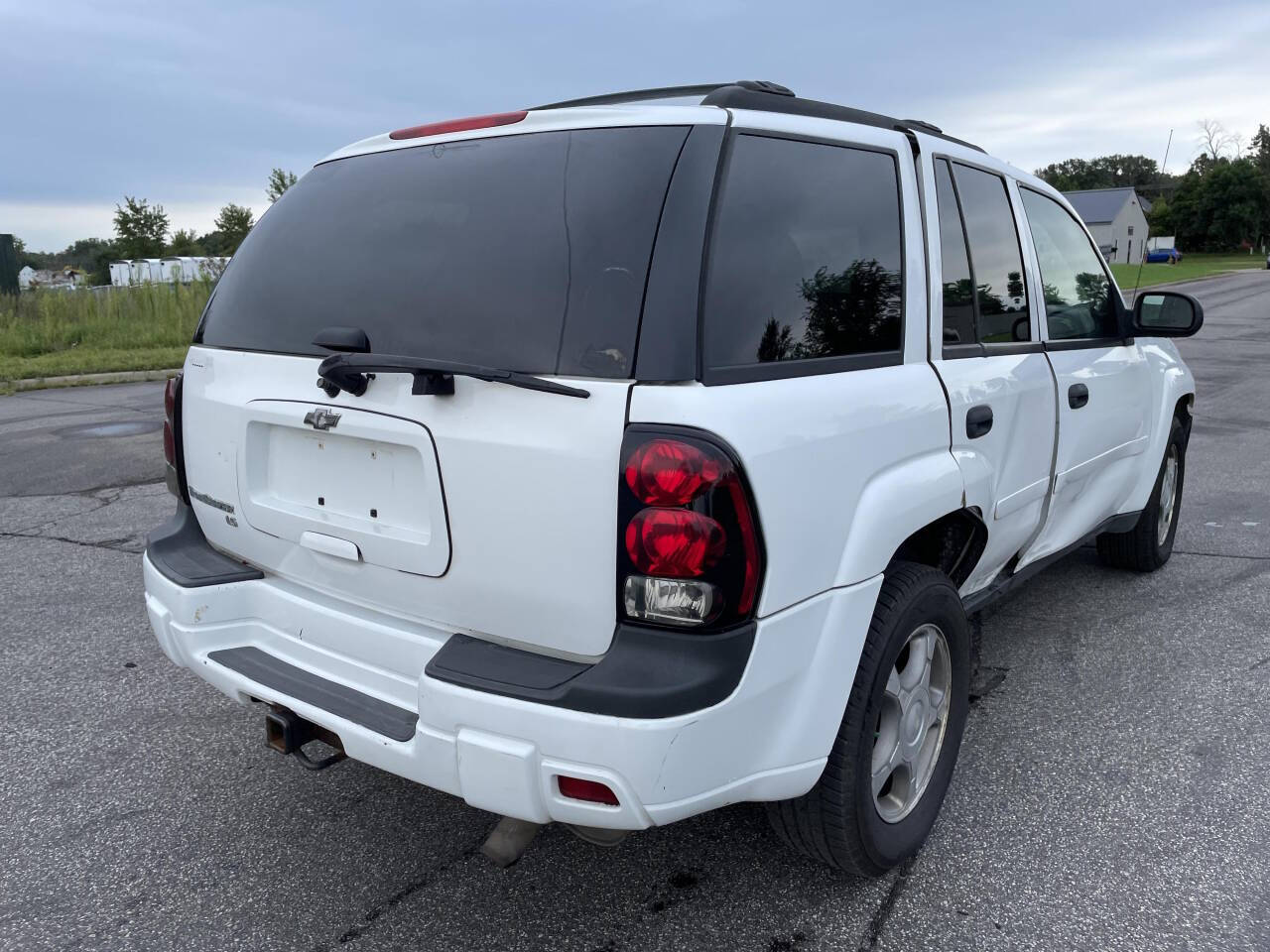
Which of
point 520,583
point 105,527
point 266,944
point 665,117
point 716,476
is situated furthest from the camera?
point 105,527

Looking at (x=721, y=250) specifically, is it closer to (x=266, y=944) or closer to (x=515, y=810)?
(x=515, y=810)

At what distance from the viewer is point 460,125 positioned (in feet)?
8.66

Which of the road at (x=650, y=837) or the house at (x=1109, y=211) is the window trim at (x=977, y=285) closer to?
the road at (x=650, y=837)

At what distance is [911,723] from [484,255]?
64.9 inches

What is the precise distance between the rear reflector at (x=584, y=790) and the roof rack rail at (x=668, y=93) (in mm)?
1581

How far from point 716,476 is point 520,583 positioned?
0.47 metres

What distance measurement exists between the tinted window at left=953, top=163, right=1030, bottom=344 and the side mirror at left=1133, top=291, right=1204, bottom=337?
112 centimetres

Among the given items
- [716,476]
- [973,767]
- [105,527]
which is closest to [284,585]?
[716,476]

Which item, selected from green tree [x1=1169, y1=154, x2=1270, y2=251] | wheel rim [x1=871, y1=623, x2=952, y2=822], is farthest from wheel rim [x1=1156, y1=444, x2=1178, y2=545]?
green tree [x1=1169, y1=154, x2=1270, y2=251]

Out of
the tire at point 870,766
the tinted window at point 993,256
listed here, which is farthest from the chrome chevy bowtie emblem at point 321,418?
the tinted window at point 993,256

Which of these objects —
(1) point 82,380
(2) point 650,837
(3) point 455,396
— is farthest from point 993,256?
(1) point 82,380

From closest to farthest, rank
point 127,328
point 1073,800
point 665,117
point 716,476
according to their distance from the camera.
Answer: point 716,476
point 665,117
point 1073,800
point 127,328

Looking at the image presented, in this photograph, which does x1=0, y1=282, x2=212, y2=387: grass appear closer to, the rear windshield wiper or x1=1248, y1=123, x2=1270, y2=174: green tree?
the rear windshield wiper

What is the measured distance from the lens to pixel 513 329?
7.17 feet
